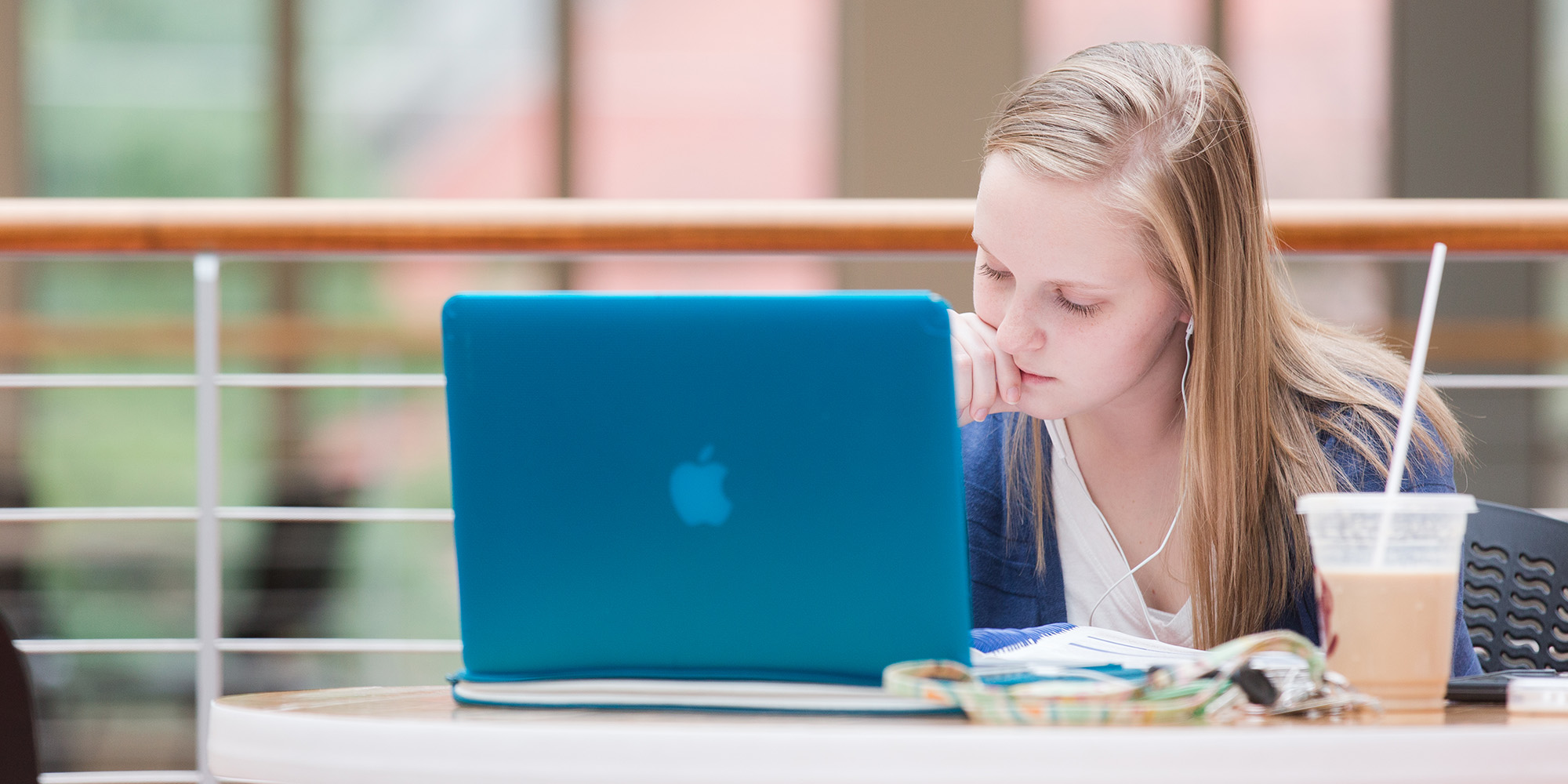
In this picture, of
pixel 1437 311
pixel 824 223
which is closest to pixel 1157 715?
pixel 824 223

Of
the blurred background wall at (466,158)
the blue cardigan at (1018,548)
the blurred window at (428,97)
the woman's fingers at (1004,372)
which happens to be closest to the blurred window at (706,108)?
the blurred background wall at (466,158)

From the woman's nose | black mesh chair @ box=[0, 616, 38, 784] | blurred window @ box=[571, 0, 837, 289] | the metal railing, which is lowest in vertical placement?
black mesh chair @ box=[0, 616, 38, 784]

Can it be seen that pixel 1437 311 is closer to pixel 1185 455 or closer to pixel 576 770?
pixel 1185 455

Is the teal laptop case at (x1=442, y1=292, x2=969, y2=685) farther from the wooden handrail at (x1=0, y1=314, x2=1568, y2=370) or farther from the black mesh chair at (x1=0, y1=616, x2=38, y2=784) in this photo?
the wooden handrail at (x1=0, y1=314, x2=1568, y2=370)

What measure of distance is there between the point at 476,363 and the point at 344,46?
14.1ft

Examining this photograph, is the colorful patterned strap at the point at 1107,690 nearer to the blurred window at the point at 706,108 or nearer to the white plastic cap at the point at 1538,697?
the white plastic cap at the point at 1538,697

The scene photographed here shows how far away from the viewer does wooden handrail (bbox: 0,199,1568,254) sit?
1.43 m

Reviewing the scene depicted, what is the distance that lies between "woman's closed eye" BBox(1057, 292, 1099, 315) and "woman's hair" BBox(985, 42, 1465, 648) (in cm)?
6

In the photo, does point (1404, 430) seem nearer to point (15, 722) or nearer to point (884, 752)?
point (884, 752)

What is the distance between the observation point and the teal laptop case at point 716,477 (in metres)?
0.60

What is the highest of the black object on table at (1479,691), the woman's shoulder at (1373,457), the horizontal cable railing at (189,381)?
the horizontal cable railing at (189,381)

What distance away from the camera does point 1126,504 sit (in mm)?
1066

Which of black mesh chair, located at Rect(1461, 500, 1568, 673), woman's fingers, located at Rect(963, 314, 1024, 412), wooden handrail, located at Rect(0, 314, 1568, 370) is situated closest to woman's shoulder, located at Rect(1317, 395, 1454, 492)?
black mesh chair, located at Rect(1461, 500, 1568, 673)

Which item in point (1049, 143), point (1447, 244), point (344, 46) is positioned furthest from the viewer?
point (344, 46)
